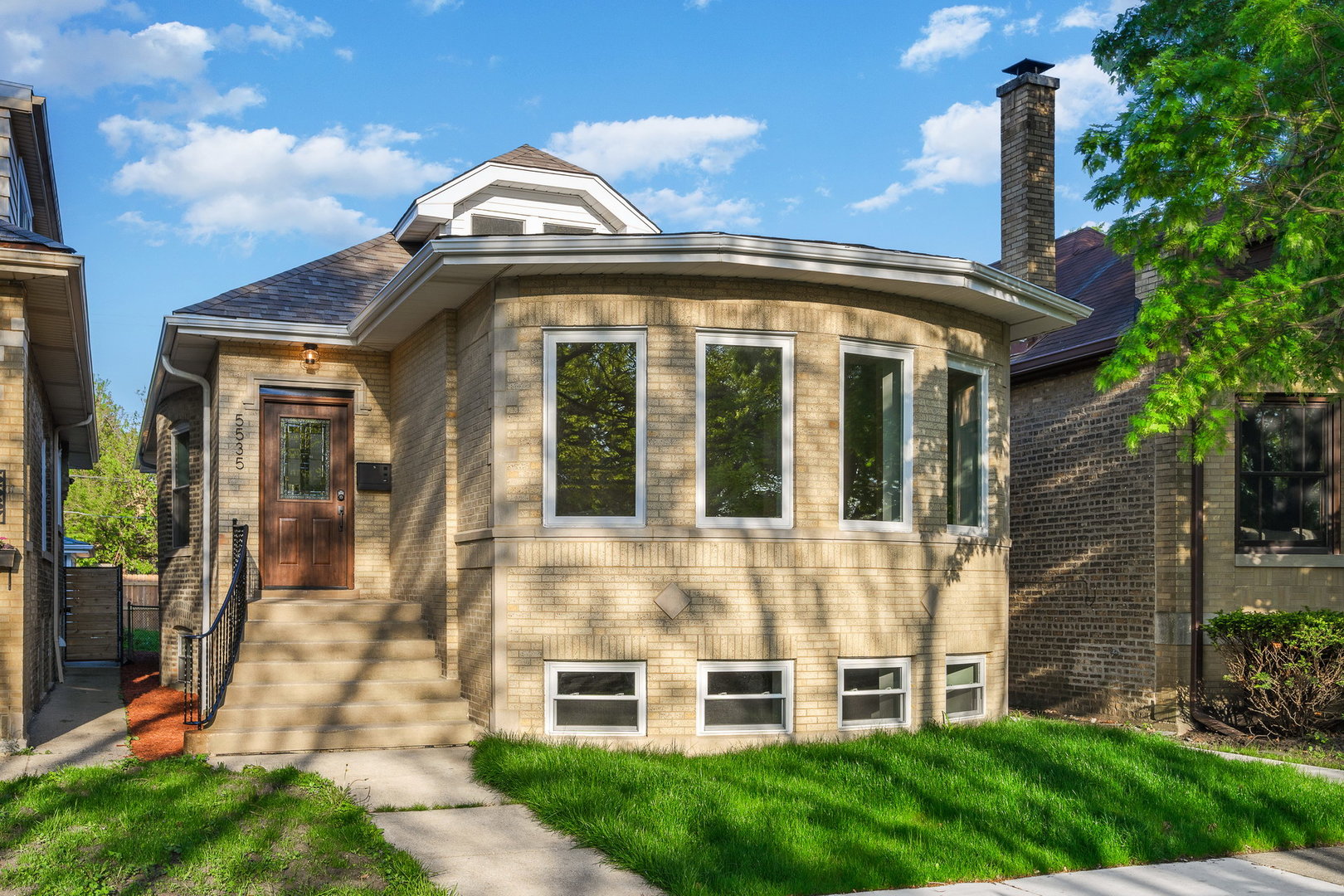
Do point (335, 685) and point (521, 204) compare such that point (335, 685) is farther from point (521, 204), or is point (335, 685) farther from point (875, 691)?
point (521, 204)

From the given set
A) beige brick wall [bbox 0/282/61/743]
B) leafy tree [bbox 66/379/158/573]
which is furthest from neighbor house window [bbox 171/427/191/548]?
leafy tree [bbox 66/379/158/573]

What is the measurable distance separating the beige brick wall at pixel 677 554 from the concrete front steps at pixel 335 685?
0.46 metres

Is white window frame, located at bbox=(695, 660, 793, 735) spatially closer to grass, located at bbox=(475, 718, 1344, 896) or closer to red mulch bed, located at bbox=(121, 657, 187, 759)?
grass, located at bbox=(475, 718, 1344, 896)

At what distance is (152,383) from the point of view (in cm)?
1478

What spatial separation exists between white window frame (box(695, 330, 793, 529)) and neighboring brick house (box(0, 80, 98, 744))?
5.10 meters

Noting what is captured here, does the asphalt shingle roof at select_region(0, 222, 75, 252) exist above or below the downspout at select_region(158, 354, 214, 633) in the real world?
above

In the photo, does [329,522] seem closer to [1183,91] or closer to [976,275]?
[976,275]

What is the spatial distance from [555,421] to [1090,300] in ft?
29.7

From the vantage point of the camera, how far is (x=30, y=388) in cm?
1141

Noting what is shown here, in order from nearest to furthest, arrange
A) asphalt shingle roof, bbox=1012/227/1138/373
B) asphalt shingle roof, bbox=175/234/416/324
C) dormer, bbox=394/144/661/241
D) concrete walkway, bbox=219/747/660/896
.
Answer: concrete walkway, bbox=219/747/660/896 < asphalt shingle roof, bbox=175/234/416/324 < asphalt shingle roof, bbox=1012/227/1138/373 < dormer, bbox=394/144/661/241

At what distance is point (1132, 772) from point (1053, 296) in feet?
15.0

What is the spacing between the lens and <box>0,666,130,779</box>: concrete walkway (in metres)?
8.86

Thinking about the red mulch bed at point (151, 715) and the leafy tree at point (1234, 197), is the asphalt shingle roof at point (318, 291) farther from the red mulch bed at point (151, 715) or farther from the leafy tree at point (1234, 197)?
the leafy tree at point (1234, 197)

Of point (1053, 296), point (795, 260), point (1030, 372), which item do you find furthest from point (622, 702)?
point (1030, 372)
